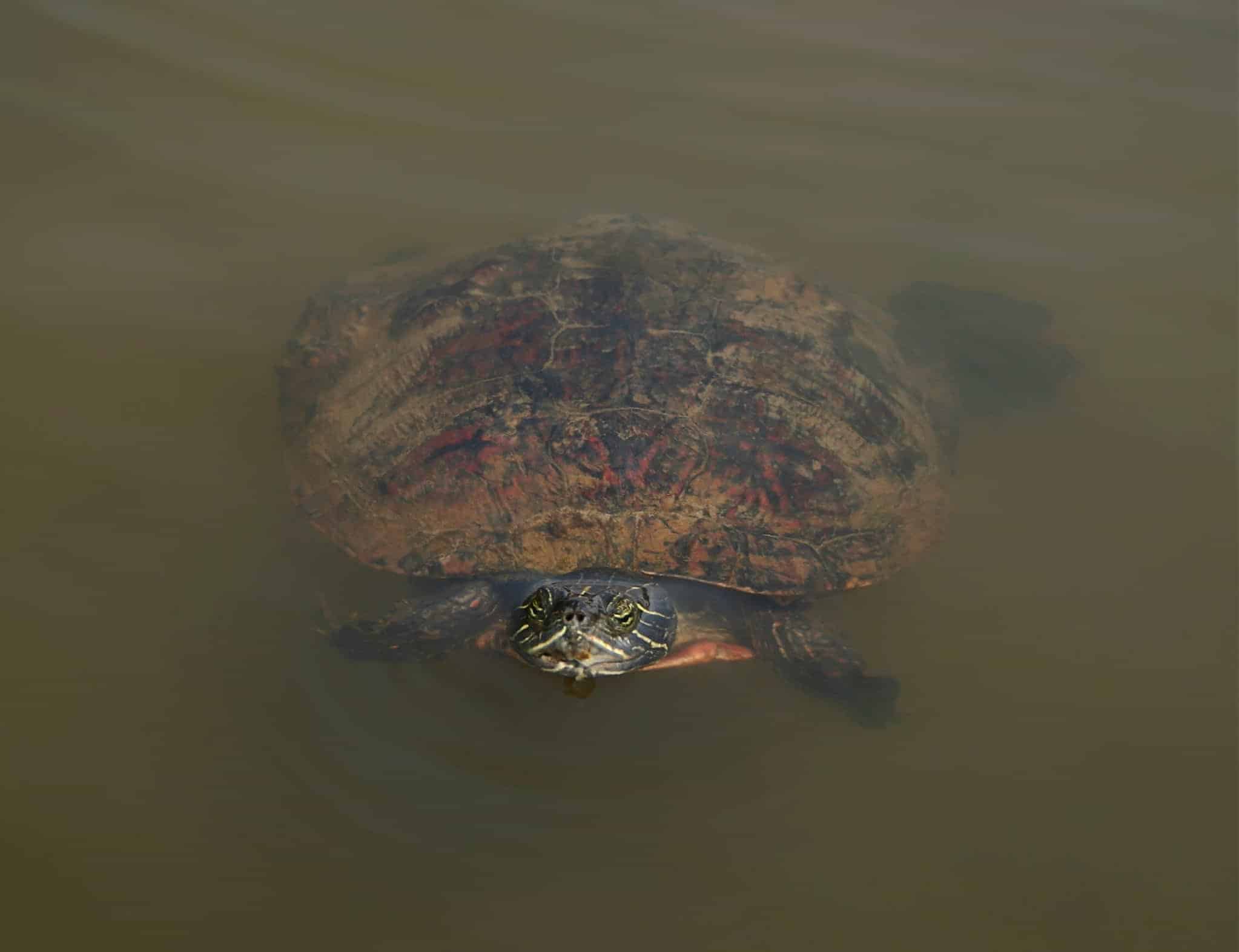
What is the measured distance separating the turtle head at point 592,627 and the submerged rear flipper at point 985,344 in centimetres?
270

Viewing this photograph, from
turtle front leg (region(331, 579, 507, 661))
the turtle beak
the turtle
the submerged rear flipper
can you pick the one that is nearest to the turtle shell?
the turtle

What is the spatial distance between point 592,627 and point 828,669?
3.34 feet

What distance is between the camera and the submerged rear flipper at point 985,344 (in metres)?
6.05

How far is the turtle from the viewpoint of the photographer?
422 centimetres

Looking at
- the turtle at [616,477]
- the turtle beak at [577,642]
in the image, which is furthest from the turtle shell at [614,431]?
the turtle beak at [577,642]

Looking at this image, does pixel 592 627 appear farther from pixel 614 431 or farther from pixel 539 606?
pixel 614 431

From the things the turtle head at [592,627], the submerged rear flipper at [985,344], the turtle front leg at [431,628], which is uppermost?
the submerged rear flipper at [985,344]

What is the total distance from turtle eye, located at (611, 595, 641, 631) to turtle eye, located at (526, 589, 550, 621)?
26 centimetres

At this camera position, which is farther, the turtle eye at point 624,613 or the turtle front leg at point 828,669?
the turtle front leg at point 828,669

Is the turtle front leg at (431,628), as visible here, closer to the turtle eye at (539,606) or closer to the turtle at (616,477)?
the turtle at (616,477)

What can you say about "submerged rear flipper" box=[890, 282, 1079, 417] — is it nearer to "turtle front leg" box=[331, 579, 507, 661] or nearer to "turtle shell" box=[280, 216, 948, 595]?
"turtle shell" box=[280, 216, 948, 595]

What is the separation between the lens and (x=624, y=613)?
13.0ft

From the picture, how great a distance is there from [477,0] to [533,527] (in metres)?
6.00

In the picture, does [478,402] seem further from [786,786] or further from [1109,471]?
[1109,471]
